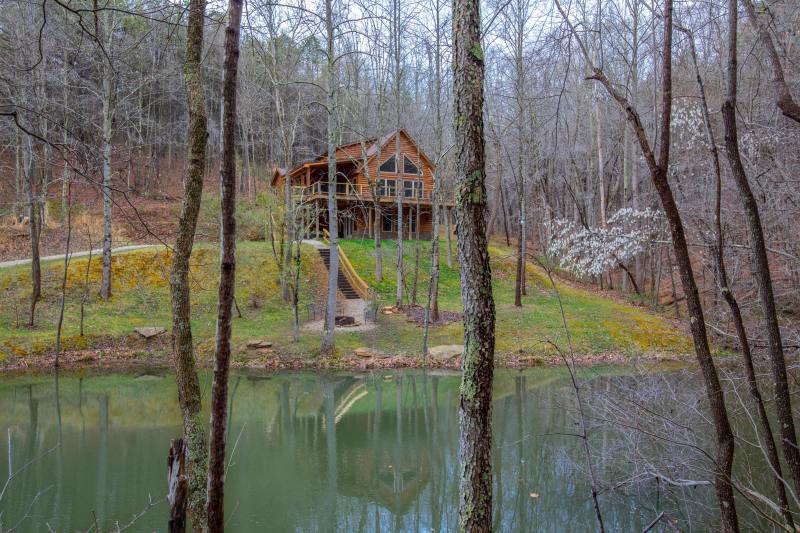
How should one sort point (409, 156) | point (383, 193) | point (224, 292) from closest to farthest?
1. point (224, 292)
2. point (409, 156)
3. point (383, 193)

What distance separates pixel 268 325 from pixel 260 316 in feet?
3.70

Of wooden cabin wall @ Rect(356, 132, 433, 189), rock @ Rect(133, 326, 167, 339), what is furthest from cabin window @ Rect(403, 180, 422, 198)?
rock @ Rect(133, 326, 167, 339)

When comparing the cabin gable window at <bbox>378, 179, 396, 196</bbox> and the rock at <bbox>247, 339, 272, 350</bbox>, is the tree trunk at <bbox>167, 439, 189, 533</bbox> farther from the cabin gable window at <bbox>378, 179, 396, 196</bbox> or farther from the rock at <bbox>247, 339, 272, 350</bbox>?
the cabin gable window at <bbox>378, 179, 396, 196</bbox>

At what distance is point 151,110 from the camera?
39.2 m

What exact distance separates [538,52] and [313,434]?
865 centimetres

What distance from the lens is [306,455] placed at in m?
9.38

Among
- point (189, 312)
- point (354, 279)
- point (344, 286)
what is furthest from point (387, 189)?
point (189, 312)

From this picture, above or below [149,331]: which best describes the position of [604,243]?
above

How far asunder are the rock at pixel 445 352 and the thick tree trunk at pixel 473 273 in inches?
511

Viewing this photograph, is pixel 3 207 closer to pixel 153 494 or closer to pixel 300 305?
pixel 300 305

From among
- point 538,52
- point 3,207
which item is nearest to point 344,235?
point 3,207

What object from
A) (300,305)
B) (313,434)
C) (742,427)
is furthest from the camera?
(300,305)

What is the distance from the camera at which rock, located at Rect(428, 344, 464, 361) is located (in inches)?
640

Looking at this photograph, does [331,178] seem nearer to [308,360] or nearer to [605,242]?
[308,360]
